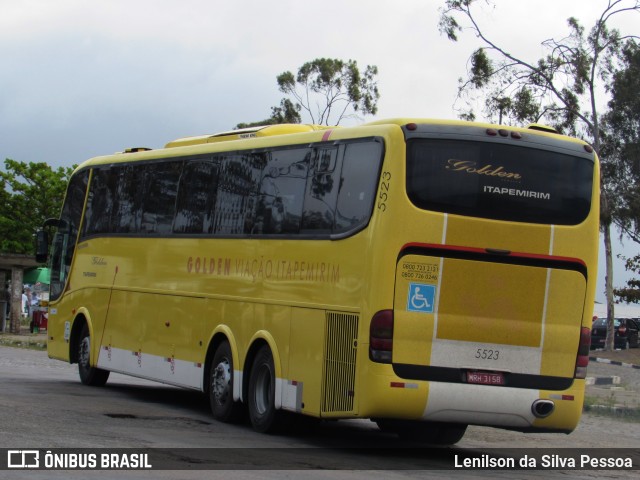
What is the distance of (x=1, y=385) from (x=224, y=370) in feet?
16.3

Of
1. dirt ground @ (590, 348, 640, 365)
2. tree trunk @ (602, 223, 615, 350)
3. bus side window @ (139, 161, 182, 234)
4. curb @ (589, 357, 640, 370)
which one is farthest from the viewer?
tree trunk @ (602, 223, 615, 350)

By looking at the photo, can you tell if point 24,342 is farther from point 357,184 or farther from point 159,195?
point 357,184

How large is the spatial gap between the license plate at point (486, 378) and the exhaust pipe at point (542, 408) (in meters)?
0.47

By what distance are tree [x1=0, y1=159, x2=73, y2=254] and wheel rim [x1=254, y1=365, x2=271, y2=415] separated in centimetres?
5002

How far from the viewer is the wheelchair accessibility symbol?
13.0 metres

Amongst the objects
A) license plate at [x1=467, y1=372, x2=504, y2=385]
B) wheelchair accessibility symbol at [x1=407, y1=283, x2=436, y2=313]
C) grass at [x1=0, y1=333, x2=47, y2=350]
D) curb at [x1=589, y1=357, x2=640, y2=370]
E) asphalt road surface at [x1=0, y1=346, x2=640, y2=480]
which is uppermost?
wheelchair accessibility symbol at [x1=407, y1=283, x2=436, y2=313]

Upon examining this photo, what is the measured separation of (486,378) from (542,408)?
29.5 inches

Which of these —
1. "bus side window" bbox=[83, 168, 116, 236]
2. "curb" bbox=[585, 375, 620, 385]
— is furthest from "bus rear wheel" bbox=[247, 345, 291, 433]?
"curb" bbox=[585, 375, 620, 385]

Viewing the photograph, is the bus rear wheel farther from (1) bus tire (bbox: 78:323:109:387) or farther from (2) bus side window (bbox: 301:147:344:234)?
(1) bus tire (bbox: 78:323:109:387)

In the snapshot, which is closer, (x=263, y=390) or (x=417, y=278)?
(x=417, y=278)

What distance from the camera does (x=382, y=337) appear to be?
12.9 m

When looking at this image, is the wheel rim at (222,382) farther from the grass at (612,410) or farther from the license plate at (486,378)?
the grass at (612,410)

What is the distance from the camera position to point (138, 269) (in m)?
19.3

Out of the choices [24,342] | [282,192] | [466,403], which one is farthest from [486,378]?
[24,342]
